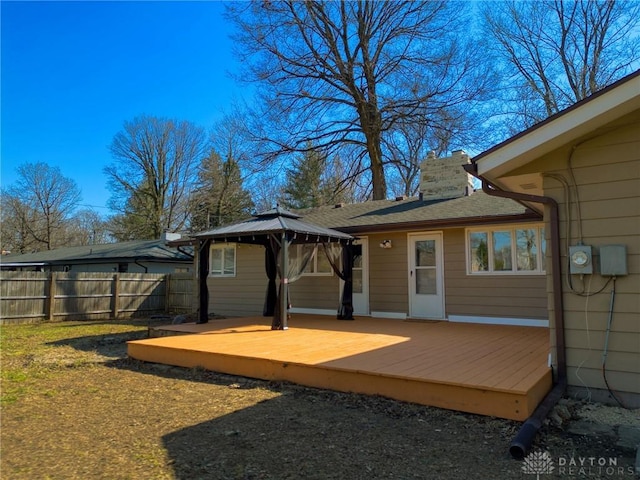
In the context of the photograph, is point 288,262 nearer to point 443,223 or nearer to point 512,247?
point 443,223

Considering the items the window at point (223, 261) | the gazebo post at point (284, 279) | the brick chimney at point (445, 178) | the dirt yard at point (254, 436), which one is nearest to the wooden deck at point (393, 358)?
the dirt yard at point (254, 436)

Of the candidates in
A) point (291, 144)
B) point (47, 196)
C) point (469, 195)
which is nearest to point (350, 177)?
point (291, 144)

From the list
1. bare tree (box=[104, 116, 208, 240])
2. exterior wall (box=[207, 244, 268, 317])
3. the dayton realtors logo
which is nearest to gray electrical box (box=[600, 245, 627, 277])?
the dayton realtors logo

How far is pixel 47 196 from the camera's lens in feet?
100

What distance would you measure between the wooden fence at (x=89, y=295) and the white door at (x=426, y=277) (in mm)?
8900

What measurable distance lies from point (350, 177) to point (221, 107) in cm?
631

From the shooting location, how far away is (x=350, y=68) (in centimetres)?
1622

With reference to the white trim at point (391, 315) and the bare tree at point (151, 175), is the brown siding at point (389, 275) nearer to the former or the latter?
the white trim at point (391, 315)

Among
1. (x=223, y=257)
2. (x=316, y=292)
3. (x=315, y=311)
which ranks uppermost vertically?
(x=223, y=257)

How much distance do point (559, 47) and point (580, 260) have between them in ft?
50.9

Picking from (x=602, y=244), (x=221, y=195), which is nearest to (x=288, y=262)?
(x=602, y=244)

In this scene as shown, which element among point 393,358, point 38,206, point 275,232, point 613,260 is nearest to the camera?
point 613,260

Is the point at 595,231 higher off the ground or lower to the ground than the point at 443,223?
lower

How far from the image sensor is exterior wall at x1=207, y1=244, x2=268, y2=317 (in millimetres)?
11438
